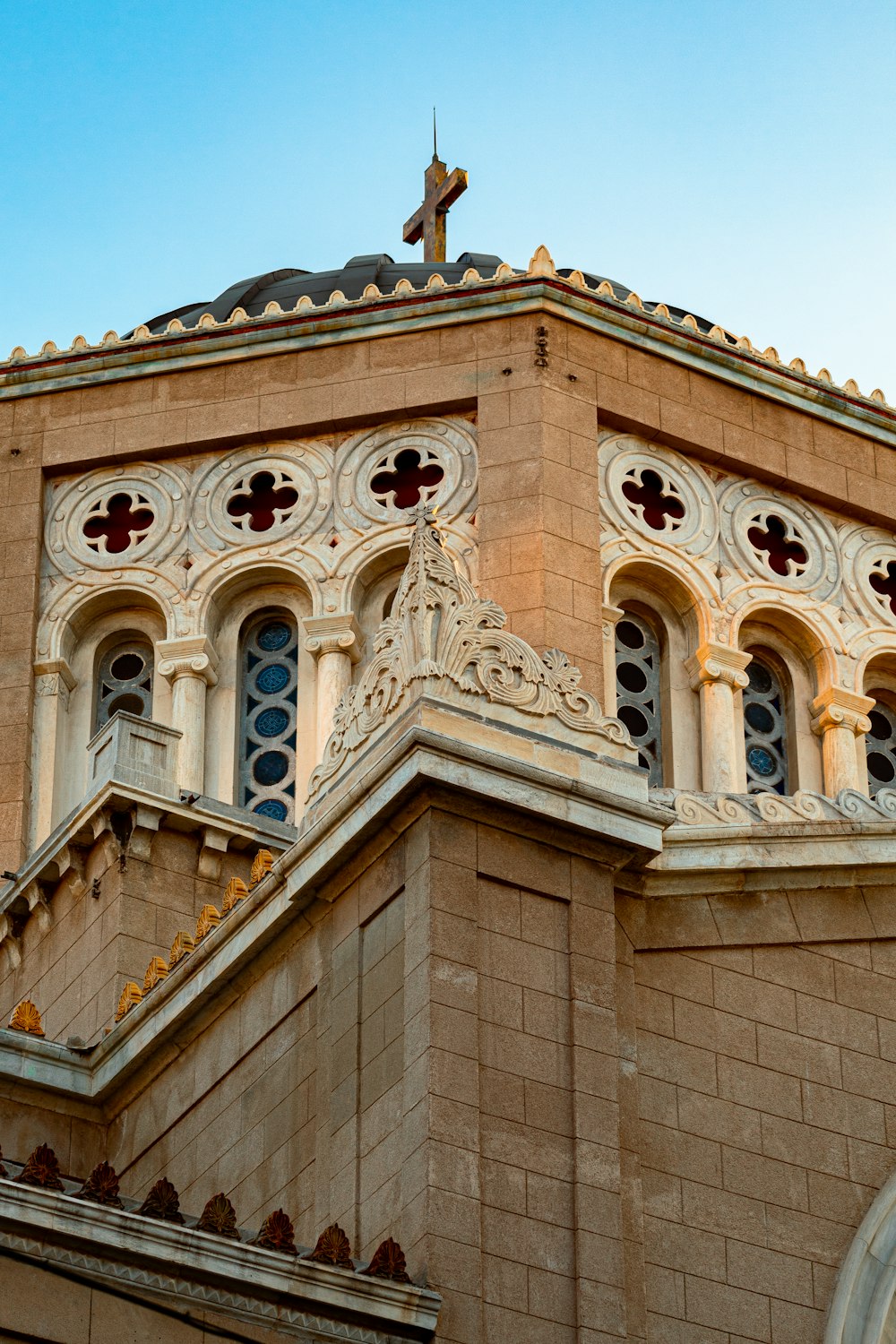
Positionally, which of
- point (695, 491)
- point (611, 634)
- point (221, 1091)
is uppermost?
point (695, 491)

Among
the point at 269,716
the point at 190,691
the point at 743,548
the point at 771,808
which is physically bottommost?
the point at 771,808

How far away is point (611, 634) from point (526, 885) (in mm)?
10836

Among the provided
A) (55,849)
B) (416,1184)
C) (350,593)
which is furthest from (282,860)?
(350,593)

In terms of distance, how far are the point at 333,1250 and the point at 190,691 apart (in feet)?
43.0

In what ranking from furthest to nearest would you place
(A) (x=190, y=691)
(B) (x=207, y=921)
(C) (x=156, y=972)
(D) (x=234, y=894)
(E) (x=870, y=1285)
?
(A) (x=190, y=691) → (C) (x=156, y=972) → (B) (x=207, y=921) → (D) (x=234, y=894) → (E) (x=870, y=1285)

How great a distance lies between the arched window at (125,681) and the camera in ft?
104

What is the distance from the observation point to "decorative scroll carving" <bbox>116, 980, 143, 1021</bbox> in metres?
24.8

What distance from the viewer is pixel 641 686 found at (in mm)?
31359

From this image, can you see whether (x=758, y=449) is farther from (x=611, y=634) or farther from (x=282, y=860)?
(x=282, y=860)

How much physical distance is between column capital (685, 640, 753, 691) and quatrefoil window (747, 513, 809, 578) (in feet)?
4.31

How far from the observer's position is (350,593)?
1232 inches

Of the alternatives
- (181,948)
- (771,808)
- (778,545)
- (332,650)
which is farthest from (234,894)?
(778,545)

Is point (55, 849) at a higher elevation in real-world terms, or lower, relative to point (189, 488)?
lower

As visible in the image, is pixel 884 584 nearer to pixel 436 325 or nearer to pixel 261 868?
pixel 436 325
